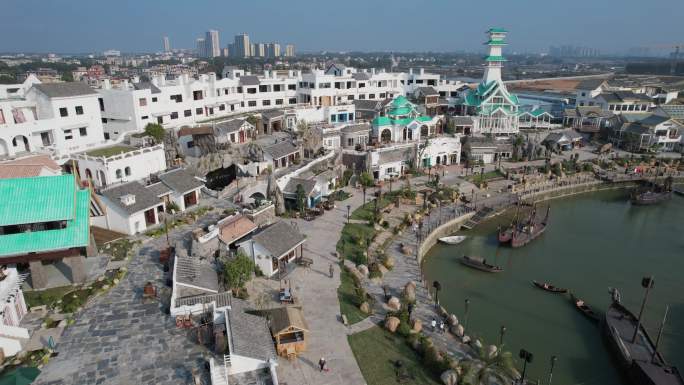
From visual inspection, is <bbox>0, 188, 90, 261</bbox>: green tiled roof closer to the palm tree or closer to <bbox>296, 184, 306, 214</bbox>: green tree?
<bbox>296, 184, 306, 214</bbox>: green tree

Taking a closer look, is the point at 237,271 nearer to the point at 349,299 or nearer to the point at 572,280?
the point at 349,299

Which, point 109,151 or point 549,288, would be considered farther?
point 109,151

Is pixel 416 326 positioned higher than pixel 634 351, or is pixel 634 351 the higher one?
pixel 416 326

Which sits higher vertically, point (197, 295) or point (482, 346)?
point (197, 295)

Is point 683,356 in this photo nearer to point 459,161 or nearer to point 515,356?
point 515,356

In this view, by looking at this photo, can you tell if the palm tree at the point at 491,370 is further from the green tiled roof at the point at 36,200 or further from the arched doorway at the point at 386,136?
the arched doorway at the point at 386,136

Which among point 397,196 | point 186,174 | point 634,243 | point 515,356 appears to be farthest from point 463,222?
point 186,174

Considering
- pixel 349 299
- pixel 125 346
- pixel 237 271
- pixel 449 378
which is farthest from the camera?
pixel 349 299

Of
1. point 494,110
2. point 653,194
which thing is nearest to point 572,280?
point 653,194
